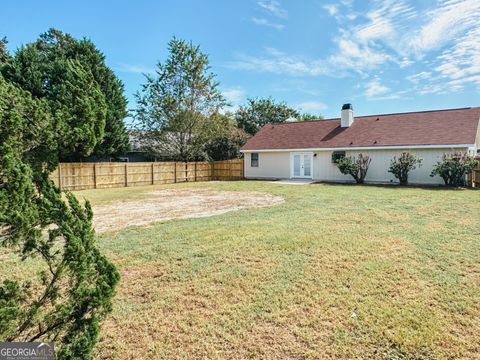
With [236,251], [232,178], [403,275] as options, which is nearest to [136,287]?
[236,251]

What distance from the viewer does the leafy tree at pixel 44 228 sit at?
5.57 feet

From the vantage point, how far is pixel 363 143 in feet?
62.4

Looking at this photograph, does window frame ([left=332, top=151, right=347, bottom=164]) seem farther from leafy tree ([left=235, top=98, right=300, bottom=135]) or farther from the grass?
leafy tree ([left=235, top=98, right=300, bottom=135])

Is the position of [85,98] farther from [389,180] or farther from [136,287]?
[389,180]

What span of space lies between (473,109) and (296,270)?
2057 centimetres

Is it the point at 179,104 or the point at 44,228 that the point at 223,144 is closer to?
the point at 179,104

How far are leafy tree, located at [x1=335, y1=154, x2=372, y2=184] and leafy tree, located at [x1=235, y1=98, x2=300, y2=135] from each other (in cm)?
1940

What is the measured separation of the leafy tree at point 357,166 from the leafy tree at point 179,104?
13.2 meters

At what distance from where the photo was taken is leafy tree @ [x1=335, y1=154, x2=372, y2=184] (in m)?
18.5

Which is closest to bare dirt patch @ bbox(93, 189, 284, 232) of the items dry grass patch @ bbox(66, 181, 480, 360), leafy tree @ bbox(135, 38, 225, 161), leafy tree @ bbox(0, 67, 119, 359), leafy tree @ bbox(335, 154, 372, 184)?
dry grass patch @ bbox(66, 181, 480, 360)

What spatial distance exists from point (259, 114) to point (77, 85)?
3603cm

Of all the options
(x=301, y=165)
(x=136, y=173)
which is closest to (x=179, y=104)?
(x=136, y=173)

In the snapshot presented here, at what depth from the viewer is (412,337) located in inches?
108

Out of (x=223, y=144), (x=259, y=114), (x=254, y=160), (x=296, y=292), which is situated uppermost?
(x=259, y=114)
